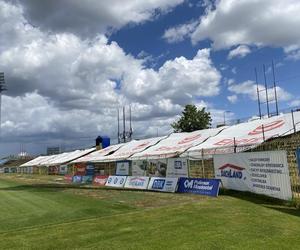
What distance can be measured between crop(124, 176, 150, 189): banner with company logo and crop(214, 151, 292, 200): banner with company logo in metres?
6.37

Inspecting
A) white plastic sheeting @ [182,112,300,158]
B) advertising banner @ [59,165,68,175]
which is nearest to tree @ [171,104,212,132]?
advertising banner @ [59,165,68,175]

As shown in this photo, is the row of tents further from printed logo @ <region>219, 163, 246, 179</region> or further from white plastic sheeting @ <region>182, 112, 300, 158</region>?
printed logo @ <region>219, 163, 246, 179</region>

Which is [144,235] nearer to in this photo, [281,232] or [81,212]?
[281,232]

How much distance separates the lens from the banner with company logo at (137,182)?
2963cm

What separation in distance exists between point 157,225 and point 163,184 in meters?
13.6

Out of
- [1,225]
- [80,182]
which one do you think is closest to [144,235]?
[1,225]

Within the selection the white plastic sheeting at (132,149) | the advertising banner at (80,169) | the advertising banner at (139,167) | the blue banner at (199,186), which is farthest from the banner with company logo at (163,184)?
the advertising banner at (80,169)

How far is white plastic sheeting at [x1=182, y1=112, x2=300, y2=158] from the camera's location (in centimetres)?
2766

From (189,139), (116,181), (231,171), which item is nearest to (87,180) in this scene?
(116,181)

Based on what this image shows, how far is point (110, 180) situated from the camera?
3562 cm

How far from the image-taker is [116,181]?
34.2 m

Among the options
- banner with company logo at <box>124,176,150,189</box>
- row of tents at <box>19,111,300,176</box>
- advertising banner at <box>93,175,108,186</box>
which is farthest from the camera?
advertising banner at <box>93,175,108,186</box>

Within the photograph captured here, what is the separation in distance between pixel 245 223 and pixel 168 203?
7.14 meters

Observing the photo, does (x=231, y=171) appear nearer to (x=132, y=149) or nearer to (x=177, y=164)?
(x=177, y=164)
